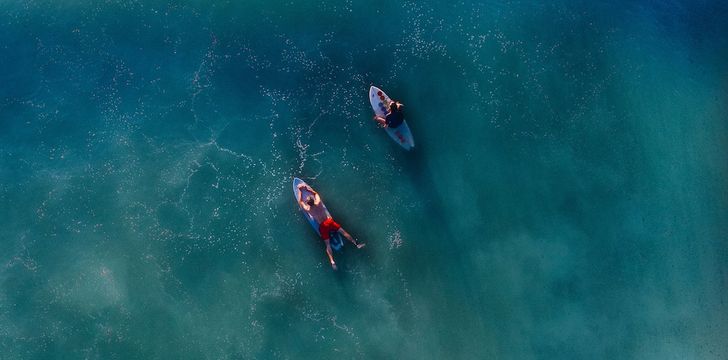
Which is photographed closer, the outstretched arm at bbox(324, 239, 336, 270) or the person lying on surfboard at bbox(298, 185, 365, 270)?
the person lying on surfboard at bbox(298, 185, 365, 270)

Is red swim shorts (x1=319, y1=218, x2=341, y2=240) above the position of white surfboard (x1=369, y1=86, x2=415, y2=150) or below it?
below

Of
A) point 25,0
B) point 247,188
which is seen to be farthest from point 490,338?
point 25,0

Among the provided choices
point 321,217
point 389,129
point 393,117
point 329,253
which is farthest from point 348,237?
point 393,117

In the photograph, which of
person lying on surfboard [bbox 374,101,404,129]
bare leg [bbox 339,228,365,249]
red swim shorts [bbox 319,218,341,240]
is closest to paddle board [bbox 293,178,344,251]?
bare leg [bbox 339,228,365,249]

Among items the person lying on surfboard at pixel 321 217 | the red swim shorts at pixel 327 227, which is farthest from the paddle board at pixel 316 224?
the red swim shorts at pixel 327 227

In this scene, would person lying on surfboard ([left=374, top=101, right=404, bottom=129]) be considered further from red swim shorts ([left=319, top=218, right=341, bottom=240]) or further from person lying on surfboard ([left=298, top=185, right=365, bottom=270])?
red swim shorts ([left=319, top=218, right=341, bottom=240])

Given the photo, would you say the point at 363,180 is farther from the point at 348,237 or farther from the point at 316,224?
the point at 316,224

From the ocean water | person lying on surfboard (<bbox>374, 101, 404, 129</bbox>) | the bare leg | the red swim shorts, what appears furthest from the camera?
the ocean water

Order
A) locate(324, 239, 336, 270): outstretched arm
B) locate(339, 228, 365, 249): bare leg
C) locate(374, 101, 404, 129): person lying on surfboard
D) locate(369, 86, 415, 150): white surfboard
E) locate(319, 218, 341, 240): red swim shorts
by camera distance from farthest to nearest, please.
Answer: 1. locate(369, 86, 415, 150): white surfboard
2. locate(374, 101, 404, 129): person lying on surfboard
3. locate(324, 239, 336, 270): outstretched arm
4. locate(339, 228, 365, 249): bare leg
5. locate(319, 218, 341, 240): red swim shorts

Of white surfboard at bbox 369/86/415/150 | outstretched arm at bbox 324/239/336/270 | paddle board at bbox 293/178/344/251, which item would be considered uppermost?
white surfboard at bbox 369/86/415/150
